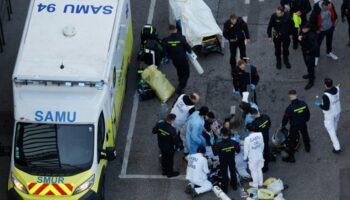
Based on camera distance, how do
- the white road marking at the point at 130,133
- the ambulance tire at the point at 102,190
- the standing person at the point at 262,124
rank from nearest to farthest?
1. the ambulance tire at the point at 102,190
2. the standing person at the point at 262,124
3. the white road marking at the point at 130,133

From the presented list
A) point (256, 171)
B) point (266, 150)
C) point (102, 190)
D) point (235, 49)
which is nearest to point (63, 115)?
point (102, 190)

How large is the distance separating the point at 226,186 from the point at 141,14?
23.1ft

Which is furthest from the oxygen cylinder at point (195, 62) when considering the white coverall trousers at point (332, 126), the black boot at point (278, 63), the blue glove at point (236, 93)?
the white coverall trousers at point (332, 126)

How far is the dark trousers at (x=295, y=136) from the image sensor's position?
19.6 meters

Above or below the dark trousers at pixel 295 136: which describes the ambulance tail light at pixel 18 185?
below

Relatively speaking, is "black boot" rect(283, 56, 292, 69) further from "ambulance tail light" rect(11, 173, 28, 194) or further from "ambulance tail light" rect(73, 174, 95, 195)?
"ambulance tail light" rect(11, 173, 28, 194)

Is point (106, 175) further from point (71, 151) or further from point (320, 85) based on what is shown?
point (320, 85)

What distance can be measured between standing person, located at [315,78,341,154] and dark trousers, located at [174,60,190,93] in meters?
3.57

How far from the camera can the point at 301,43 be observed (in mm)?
21438

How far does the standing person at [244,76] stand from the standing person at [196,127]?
5.60ft

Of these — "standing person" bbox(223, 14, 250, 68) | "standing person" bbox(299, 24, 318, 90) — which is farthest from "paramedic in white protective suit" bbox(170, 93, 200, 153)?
"standing person" bbox(299, 24, 318, 90)

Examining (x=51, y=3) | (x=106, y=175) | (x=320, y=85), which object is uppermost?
(x=51, y=3)

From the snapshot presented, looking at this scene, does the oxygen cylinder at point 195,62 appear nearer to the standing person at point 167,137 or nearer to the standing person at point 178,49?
the standing person at point 178,49

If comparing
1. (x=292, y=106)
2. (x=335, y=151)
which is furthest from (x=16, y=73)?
(x=335, y=151)
